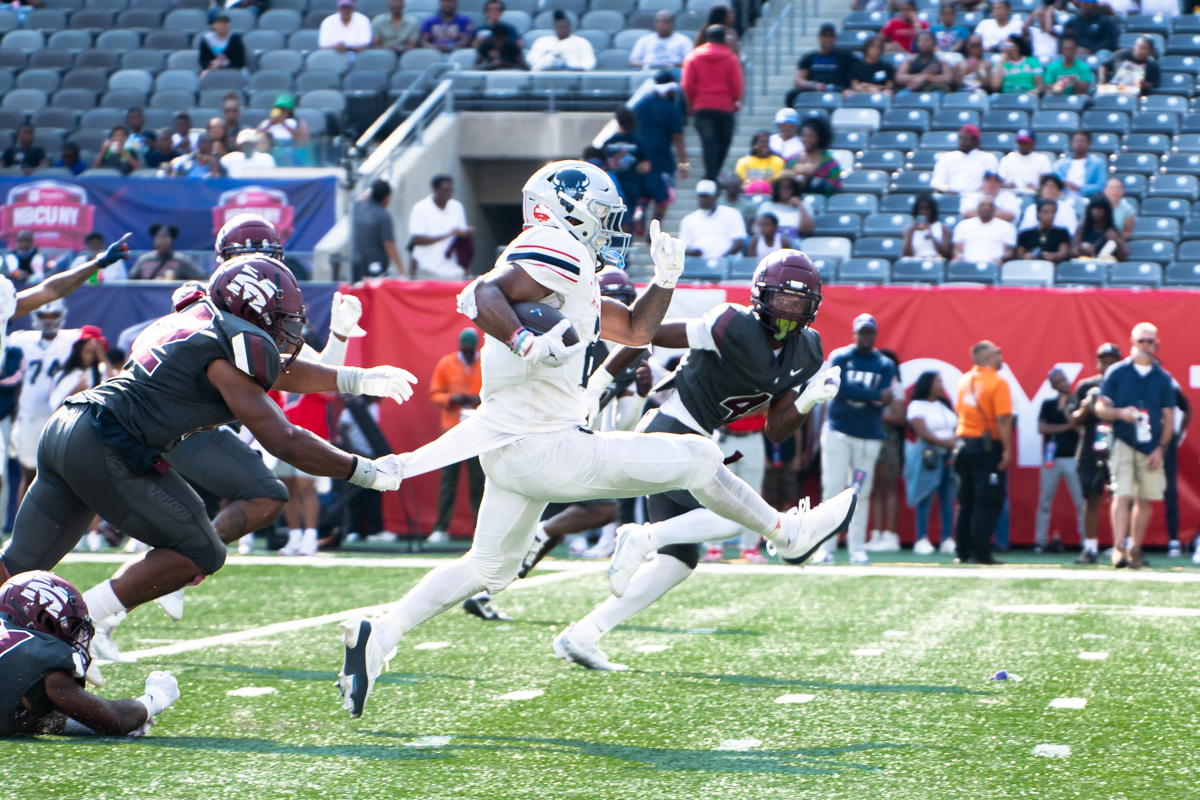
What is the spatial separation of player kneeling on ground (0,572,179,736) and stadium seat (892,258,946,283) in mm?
9186

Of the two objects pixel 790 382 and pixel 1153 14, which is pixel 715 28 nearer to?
pixel 1153 14

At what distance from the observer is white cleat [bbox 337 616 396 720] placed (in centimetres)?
→ 477

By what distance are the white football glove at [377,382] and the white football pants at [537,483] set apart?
0.39 m

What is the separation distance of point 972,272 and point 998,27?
4.35 metres

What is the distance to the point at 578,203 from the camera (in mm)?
5035

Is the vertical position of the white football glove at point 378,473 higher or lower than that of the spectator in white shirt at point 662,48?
lower

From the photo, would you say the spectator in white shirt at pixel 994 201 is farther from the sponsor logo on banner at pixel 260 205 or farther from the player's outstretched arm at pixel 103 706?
the player's outstretched arm at pixel 103 706

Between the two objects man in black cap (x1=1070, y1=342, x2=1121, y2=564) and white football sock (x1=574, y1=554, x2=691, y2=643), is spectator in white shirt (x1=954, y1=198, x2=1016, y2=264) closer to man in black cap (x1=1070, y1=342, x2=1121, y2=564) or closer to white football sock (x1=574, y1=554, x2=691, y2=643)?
man in black cap (x1=1070, y1=342, x2=1121, y2=564)

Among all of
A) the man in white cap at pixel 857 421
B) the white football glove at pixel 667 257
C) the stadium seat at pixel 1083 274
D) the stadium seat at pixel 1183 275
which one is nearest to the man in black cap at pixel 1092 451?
the stadium seat at pixel 1083 274

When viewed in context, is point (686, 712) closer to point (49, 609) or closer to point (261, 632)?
point (49, 609)

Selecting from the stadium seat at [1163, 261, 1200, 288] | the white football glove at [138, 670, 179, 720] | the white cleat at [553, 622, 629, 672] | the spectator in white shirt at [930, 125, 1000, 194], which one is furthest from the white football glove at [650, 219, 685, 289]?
the spectator in white shirt at [930, 125, 1000, 194]

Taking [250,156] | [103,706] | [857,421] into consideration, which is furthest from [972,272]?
[103,706]

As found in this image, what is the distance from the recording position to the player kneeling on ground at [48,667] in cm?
446

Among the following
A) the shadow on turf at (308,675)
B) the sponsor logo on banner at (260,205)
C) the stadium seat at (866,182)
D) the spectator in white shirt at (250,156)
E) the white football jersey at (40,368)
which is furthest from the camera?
the spectator in white shirt at (250,156)
